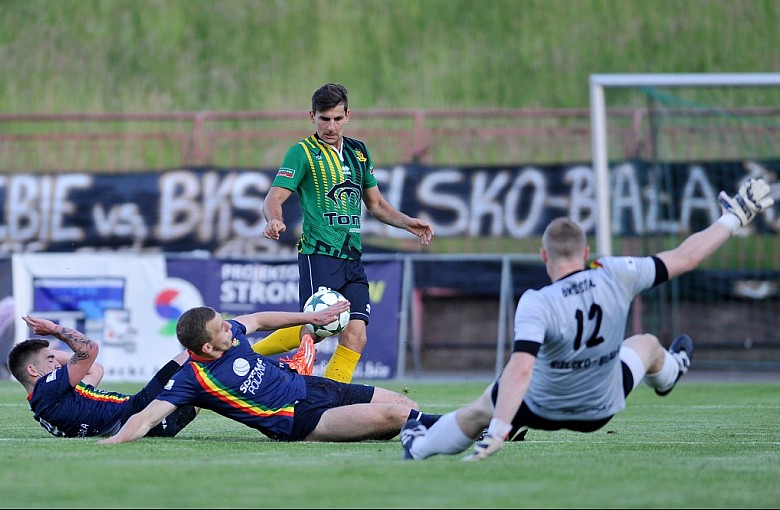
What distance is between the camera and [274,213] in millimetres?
8273

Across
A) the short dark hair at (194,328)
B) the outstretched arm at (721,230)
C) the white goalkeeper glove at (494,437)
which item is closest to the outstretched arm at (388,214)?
the short dark hair at (194,328)

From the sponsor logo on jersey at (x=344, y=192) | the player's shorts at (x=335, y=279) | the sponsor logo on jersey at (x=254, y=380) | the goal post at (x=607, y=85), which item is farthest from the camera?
the goal post at (x=607, y=85)

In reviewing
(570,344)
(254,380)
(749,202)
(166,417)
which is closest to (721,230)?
(749,202)

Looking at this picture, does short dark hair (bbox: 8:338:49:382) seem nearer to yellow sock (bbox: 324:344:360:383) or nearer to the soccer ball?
the soccer ball

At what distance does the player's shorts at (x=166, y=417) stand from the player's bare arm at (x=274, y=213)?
1.13 m

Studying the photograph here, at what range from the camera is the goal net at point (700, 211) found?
16.5m

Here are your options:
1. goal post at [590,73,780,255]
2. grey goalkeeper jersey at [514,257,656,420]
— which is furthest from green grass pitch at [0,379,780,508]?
goal post at [590,73,780,255]

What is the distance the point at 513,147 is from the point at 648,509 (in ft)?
44.2

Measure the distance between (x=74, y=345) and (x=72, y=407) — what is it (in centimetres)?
44

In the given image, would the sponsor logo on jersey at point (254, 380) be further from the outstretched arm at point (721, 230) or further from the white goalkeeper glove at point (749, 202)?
the white goalkeeper glove at point (749, 202)

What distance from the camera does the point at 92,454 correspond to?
6.40m

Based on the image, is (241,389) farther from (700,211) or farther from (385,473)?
(700,211)

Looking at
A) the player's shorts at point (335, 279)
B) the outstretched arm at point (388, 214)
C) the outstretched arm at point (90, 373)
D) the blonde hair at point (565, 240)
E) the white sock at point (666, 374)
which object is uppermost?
the outstretched arm at point (388, 214)

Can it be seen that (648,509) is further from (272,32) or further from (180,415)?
(272,32)
